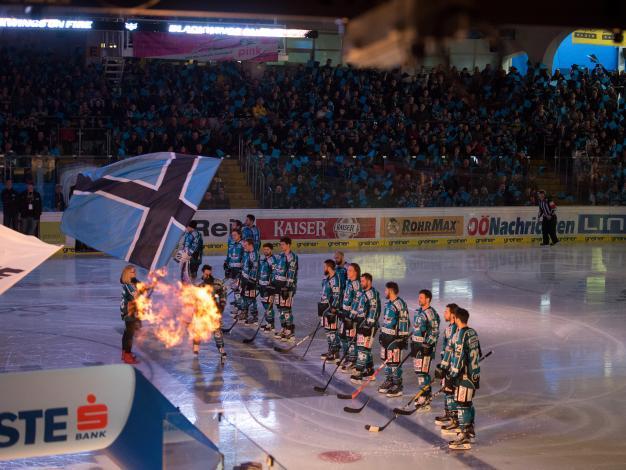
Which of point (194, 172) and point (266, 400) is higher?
point (194, 172)

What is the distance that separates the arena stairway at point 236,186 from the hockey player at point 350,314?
13069mm

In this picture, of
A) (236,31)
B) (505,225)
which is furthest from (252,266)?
(505,225)

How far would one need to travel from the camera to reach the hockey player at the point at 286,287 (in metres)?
14.6

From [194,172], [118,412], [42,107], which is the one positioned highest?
[42,107]

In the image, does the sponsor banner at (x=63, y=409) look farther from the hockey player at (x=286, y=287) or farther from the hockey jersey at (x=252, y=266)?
the hockey jersey at (x=252, y=266)

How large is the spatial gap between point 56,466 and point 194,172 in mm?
4457

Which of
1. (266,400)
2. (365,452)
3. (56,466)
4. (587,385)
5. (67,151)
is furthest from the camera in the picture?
(67,151)

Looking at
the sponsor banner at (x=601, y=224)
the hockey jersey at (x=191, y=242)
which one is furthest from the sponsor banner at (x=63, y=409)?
the sponsor banner at (x=601, y=224)

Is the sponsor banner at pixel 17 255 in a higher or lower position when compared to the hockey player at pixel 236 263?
higher

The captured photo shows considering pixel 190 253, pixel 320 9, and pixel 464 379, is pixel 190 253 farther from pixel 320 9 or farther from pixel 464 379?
pixel 320 9

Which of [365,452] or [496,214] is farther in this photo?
[496,214]

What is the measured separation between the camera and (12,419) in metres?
7.34

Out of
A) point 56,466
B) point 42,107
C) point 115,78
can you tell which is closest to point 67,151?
point 42,107

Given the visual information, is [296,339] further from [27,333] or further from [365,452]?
[365,452]
